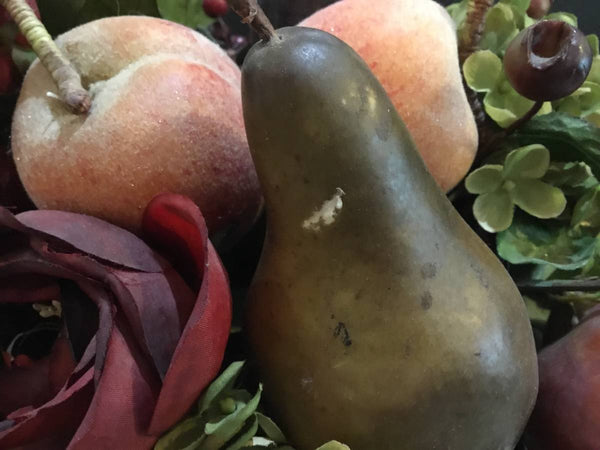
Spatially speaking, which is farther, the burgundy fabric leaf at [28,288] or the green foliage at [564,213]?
the green foliage at [564,213]

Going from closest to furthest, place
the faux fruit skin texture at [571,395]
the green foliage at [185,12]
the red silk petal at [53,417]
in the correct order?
the red silk petal at [53,417]
the faux fruit skin texture at [571,395]
the green foliage at [185,12]

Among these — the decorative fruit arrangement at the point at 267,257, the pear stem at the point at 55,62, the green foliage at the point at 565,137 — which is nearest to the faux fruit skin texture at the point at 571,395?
the decorative fruit arrangement at the point at 267,257

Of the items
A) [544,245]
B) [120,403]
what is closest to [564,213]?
[544,245]

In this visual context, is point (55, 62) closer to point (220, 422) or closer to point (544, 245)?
point (220, 422)

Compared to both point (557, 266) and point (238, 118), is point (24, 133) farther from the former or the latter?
point (557, 266)

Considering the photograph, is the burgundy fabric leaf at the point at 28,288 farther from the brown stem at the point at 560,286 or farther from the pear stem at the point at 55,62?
the brown stem at the point at 560,286

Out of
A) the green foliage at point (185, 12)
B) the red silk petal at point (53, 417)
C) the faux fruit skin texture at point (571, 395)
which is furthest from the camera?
the green foliage at point (185, 12)

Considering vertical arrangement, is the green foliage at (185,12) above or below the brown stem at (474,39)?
above

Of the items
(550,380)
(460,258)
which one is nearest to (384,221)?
(460,258)

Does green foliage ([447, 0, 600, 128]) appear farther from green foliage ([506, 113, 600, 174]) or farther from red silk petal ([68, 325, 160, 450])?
red silk petal ([68, 325, 160, 450])
